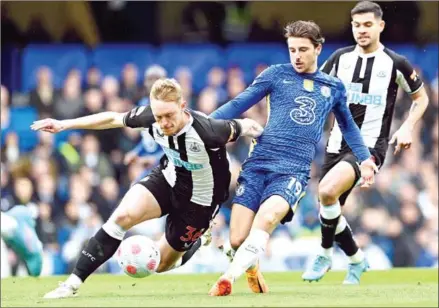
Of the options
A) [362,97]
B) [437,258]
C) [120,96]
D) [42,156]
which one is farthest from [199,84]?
[362,97]

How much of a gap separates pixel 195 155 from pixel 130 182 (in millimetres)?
7607

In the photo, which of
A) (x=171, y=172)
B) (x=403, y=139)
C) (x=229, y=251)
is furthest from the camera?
(x=403, y=139)

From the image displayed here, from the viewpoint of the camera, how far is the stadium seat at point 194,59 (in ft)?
60.2

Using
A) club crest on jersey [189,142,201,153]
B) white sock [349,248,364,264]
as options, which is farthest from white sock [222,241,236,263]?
white sock [349,248,364,264]

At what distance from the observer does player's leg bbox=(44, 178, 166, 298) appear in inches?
369

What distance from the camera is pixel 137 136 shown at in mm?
17156

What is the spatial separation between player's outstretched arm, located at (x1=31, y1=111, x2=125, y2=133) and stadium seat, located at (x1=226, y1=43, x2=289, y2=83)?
9042 mm

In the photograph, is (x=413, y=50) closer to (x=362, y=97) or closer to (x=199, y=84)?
(x=199, y=84)

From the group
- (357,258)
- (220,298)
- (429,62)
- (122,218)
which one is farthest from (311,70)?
(429,62)

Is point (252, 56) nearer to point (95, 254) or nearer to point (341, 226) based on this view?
point (341, 226)

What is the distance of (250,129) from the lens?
970 centimetres

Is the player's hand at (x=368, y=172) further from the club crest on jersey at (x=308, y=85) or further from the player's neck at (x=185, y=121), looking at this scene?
the player's neck at (x=185, y=121)

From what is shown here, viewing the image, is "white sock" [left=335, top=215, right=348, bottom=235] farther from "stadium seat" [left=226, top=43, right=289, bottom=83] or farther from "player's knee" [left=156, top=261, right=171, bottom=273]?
"stadium seat" [left=226, top=43, right=289, bottom=83]

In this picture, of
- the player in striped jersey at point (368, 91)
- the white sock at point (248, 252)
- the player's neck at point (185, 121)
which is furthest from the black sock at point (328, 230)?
the player's neck at point (185, 121)
